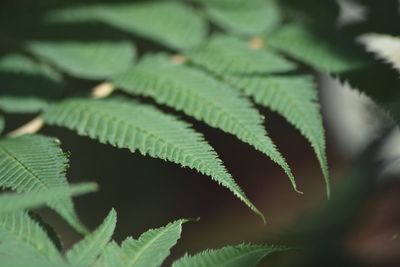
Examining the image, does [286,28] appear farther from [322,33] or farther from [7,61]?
[7,61]

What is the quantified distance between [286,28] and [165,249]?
580mm

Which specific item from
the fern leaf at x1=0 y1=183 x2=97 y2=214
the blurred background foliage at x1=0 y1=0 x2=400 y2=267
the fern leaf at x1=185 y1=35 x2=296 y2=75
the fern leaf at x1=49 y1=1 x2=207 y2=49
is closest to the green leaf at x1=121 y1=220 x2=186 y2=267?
the fern leaf at x1=0 y1=183 x2=97 y2=214

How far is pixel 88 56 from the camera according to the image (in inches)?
43.1

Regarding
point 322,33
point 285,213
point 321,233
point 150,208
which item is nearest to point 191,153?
point 321,233

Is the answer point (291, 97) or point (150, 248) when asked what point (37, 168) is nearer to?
point (150, 248)

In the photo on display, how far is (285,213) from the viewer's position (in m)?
1.61

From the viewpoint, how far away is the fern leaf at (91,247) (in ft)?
2.02

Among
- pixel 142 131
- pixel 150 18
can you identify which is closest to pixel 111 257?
pixel 142 131

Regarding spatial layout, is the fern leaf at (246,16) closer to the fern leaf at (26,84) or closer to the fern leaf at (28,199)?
the fern leaf at (26,84)

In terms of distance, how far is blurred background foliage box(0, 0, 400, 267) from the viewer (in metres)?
0.97

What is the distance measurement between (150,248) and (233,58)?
0.45 metres

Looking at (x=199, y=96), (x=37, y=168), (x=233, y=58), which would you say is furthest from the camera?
(x=233, y=58)

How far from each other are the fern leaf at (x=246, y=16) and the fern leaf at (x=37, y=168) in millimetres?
441

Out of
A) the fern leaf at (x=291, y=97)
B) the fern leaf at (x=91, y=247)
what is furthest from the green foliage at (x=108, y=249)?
the fern leaf at (x=291, y=97)
